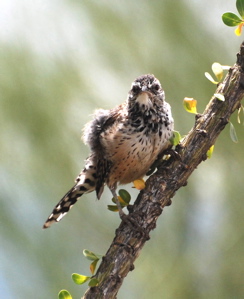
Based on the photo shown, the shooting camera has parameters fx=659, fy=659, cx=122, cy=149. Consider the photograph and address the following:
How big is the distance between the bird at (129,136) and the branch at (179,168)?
1.35 feet

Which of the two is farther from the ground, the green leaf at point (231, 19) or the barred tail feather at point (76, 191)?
the green leaf at point (231, 19)

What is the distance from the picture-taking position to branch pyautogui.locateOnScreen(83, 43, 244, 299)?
71.7 inches

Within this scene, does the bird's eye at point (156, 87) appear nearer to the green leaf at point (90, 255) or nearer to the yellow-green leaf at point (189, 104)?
the yellow-green leaf at point (189, 104)

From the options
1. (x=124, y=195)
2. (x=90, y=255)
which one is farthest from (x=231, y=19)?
(x=90, y=255)

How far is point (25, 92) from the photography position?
339cm

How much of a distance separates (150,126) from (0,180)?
105 cm

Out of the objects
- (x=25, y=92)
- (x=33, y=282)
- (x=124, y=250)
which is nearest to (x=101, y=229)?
(x=33, y=282)

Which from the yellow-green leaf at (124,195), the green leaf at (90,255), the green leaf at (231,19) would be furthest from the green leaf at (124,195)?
the green leaf at (231,19)

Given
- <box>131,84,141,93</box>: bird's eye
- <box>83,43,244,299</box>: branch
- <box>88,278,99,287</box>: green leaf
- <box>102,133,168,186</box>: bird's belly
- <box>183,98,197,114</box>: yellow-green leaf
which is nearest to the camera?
<box>88,278,99,287</box>: green leaf

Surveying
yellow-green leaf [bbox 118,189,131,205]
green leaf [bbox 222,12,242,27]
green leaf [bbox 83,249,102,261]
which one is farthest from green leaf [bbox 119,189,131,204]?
green leaf [bbox 222,12,242,27]

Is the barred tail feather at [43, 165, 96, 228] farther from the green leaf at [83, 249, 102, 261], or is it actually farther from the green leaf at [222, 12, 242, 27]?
the green leaf at [222, 12, 242, 27]

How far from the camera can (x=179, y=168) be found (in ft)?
6.31

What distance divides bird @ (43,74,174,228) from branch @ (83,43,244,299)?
0.41 m

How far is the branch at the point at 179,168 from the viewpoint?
182 cm
